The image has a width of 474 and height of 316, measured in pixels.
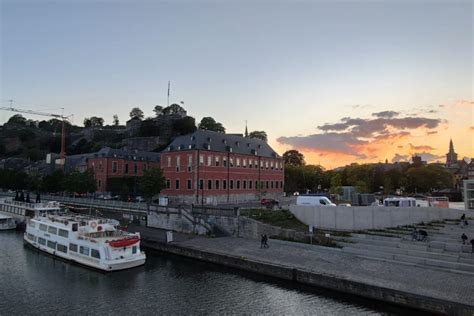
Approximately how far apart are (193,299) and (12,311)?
34.6 ft

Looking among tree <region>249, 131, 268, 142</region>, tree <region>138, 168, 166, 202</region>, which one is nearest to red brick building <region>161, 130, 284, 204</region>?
tree <region>138, 168, 166, 202</region>

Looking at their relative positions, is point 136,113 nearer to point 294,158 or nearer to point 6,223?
point 294,158

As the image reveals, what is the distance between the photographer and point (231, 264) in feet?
104

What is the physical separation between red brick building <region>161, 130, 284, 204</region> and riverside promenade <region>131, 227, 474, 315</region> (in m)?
22.7

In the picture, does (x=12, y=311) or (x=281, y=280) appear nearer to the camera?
(x=12, y=311)

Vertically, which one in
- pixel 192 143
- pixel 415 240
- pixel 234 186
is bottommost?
pixel 415 240

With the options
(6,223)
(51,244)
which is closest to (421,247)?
(51,244)

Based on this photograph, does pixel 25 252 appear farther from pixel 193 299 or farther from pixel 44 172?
pixel 44 172

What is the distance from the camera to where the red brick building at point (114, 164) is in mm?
82438

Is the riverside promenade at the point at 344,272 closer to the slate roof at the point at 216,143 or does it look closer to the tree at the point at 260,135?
the slate roof at the point at 216,143

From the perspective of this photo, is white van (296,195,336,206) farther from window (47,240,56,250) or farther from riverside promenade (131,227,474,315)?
window (47,240,56,250)

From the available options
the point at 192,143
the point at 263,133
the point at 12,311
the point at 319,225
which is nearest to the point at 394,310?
the point at 319,225

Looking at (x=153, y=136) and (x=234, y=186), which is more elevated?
(x=153, y=136)

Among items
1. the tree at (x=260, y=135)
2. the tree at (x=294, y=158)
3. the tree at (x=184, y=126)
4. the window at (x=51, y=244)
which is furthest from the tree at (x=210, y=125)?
the window at (x=51, y=244)
